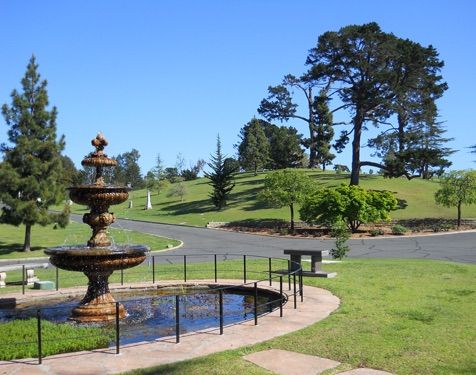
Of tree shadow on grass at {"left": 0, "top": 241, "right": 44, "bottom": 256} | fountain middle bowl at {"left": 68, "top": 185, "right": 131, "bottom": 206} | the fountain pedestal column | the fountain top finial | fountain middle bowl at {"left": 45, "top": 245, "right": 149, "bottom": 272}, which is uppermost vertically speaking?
the fountain top finial

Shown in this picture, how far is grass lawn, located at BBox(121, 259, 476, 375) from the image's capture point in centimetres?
781

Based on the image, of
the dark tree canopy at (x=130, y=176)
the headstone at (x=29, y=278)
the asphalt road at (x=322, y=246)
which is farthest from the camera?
the dark tree canopy at (x=130, y=176)

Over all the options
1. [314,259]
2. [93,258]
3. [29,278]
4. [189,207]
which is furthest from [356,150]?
[93,258]

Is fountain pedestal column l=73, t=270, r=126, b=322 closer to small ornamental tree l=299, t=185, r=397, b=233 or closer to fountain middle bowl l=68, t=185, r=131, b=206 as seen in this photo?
fountain middle bowl l=68, t=185, r=131, b=206

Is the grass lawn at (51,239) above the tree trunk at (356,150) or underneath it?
underneath

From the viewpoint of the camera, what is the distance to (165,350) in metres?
8.89

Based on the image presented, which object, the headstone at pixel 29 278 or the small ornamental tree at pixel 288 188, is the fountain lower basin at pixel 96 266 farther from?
the small ornamental tree at pixel 288 188

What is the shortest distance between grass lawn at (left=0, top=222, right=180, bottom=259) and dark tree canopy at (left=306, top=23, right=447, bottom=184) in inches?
978

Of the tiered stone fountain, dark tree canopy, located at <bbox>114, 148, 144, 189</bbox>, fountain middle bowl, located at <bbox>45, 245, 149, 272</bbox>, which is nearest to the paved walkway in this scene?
fountain middle bowl, located at <bbox>45, 245, 149, 272</bbox>

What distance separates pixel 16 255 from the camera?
1254 inches

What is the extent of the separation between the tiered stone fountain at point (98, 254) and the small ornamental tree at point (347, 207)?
2804 cm

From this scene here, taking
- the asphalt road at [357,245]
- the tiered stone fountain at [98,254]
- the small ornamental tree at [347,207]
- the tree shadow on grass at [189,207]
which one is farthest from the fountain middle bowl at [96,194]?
the tree shadow on grass at [189,207]

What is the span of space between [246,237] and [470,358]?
32.7 m

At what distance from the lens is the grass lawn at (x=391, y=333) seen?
781 cm
